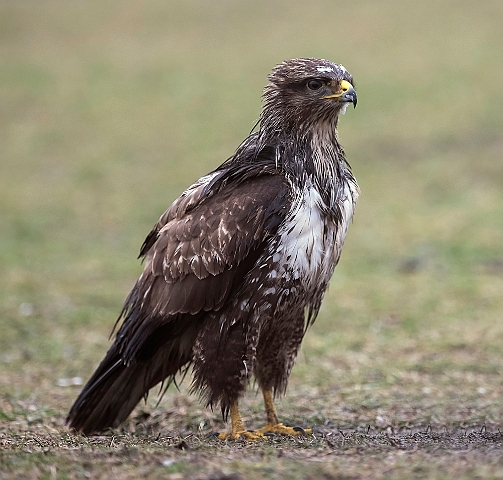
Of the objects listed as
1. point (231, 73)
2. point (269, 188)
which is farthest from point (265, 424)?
point (231, 73)

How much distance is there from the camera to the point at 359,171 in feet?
50.9

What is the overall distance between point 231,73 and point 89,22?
7.53 meters

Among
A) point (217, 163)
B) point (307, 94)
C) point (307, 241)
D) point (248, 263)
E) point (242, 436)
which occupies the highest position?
point (217, 163)

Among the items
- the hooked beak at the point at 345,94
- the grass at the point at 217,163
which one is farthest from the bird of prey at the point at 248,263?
the grass at the point at 217,163

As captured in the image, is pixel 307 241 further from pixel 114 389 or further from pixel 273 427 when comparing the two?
pixel 114 389

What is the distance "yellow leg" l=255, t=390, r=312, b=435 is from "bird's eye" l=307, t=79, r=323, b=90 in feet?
6.54

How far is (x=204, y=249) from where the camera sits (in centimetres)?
495

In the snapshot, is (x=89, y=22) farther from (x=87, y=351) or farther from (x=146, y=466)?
(x=146, y=466)

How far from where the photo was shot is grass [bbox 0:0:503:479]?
4730 millimetres

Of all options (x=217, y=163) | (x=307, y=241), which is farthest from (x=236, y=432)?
(x=217, y=163)

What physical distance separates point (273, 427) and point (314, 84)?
2195 millimetres

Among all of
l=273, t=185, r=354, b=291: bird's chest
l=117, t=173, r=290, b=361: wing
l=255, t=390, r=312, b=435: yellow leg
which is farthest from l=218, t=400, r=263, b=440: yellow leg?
l=273, t=185, r=354, b=291: bird's chest

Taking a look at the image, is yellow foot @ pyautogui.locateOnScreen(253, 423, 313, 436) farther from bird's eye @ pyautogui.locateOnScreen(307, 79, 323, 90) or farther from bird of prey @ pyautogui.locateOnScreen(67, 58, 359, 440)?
bird's eye @ pyautogui.locateOnScreen(307, 79, 323, 90)

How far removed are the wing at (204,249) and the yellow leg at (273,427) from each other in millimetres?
904
